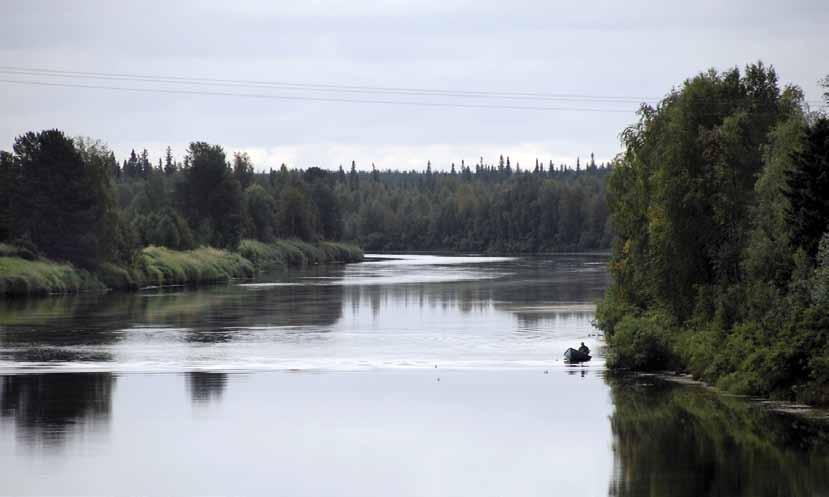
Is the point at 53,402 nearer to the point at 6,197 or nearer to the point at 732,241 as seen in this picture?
the point at 732,241

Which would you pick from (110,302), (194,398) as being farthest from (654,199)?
(110,302)

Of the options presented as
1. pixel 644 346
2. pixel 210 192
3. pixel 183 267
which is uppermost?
pixel 210 192

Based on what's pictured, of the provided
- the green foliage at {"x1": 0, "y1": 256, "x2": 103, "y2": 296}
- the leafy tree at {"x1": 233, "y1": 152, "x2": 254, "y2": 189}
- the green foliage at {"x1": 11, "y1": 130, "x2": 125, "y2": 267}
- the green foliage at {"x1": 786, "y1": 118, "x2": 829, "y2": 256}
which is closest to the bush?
the green foliage at {"x1": 786, "y1": 118, "x2": 829, "y2": 256}

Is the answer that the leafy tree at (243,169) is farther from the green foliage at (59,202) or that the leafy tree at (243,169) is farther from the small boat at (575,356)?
the small boat at (575,356)

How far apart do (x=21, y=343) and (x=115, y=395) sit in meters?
17.2

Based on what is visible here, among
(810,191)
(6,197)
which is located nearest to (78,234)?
(6,197)

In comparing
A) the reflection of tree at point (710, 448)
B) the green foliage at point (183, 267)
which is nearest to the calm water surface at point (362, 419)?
the reflection of tree at point (710, 448)

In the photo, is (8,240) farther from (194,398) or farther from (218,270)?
(194,398)

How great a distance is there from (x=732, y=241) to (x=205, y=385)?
696 inches

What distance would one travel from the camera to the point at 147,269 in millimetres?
106938

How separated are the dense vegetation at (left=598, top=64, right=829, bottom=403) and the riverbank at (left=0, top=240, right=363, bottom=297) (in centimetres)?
5162

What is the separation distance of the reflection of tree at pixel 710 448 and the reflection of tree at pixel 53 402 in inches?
533

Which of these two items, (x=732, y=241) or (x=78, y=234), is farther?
(x=78, y=234)

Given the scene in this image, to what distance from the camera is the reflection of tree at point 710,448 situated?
2614 centimetres
